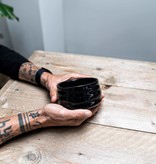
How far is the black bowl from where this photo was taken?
524 millimetres

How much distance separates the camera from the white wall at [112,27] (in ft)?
4.30

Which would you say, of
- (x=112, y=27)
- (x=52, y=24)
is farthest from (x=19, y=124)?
(x=112, y=27)

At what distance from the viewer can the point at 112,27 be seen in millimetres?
1415

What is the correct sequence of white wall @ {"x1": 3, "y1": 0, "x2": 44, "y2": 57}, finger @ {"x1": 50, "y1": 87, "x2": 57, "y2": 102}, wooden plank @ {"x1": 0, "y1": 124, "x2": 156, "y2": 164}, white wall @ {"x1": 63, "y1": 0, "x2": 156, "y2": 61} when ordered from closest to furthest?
wooden plank @ {"x1": 0, "y1": 124, "x2": 156, "y2": 164} → finger @ {"x1": 50, "y1": 87, "x2": 57, "y2": 102} → white wall @ {"x1": 3, "y1": 0, "x2": 44, "y2": 57} → white wall @ {"x1": 63, "y1": 0, "x2": 156, "y2": 61}

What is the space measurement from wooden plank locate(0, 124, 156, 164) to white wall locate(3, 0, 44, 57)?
81 centimetres

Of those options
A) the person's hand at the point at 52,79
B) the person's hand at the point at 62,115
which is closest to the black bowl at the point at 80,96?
the person's hand at the point at 62,115

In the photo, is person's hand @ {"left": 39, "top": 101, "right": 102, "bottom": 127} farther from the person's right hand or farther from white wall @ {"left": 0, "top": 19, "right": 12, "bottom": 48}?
white wall @ {"left": 0, "top": 19, "right": 12, "bottom": 48}

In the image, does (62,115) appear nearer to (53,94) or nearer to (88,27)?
(53,94)

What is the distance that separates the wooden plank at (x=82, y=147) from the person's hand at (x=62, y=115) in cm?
3

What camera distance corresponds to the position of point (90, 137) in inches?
21.8

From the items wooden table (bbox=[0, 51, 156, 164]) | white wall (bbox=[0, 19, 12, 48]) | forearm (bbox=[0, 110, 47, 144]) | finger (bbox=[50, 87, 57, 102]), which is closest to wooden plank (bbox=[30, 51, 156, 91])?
wooden table (bbox=[0, 51, 156, 164])

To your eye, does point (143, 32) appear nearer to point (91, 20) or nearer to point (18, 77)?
point (91, 20)

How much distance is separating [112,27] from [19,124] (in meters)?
1.05

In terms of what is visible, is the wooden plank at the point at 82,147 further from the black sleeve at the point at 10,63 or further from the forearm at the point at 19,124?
the black sleeve at the point at 10,63
